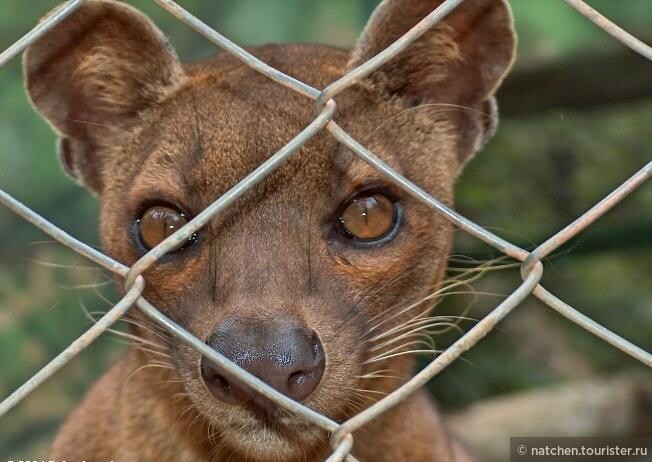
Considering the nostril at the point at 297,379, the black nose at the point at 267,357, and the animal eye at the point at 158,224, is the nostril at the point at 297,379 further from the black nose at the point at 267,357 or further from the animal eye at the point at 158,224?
the animal eye at the point at 158,224

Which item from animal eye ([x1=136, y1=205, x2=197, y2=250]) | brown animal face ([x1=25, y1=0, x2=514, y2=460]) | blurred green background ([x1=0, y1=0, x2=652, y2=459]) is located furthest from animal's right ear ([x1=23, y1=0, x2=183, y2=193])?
blurred green background ([x1=0, y1=0, x2=652, y2=459])

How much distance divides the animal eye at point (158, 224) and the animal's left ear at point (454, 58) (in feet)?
2.34

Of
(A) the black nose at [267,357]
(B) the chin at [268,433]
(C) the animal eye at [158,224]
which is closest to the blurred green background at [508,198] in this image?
(C) the animal eye at [158,224]

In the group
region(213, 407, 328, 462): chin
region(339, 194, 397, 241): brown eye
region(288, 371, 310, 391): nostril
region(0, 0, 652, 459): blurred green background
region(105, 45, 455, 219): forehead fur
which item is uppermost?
region(0, 0, 652, 459): blurred green background

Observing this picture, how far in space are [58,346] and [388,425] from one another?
8.13 feet

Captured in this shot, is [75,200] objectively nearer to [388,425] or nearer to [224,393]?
[388,425]

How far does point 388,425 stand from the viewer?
329cm

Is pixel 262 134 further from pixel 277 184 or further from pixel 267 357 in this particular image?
pixel 267 357

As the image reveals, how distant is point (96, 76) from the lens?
10.6 ft

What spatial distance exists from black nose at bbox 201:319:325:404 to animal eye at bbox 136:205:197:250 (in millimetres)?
601

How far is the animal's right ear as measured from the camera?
9.82 ft

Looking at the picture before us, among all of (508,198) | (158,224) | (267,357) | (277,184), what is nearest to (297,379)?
(267,357)

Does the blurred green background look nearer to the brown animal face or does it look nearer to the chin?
the brown animal face

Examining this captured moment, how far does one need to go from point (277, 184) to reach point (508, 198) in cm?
411
